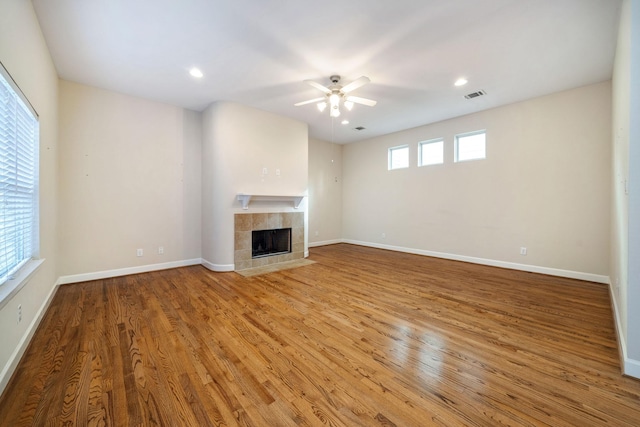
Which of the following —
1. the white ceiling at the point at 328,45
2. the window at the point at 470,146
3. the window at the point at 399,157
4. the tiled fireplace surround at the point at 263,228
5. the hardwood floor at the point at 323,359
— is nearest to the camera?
the hardwood floor at the point at 323,359

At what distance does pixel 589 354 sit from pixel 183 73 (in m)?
5.15

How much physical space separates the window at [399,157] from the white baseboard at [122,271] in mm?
4941

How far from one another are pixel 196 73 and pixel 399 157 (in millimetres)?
4657

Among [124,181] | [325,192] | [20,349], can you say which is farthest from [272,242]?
[20,349]

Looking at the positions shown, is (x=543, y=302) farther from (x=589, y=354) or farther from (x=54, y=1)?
(x=54, y=1)

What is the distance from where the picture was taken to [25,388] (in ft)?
5.10

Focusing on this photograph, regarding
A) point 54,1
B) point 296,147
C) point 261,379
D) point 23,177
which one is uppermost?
point 54,1

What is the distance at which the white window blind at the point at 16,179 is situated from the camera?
180 cm

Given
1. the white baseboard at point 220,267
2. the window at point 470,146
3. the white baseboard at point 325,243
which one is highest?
the window at point 470,146

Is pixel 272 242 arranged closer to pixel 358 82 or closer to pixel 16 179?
pixel 358 82

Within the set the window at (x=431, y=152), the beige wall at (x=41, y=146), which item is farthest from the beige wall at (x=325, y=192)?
the beige wall at (x=41, y=146)

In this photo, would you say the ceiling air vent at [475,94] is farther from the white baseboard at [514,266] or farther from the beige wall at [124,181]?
the beige wall at [124,181]

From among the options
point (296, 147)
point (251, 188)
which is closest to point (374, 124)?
point (296, 147)

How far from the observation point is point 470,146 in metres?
4.98
